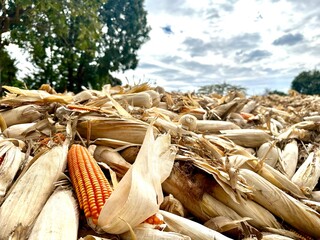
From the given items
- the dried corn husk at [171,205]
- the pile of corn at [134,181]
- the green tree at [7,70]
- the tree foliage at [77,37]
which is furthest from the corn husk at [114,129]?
the green tree at [7,70]

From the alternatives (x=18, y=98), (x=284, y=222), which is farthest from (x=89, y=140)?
(x=284, y=222)

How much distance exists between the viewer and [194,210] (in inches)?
68.2

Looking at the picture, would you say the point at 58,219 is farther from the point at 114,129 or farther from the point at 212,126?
the point at 212,126

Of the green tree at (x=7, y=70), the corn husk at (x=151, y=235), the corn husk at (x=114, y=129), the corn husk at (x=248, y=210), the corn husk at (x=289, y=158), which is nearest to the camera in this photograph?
the corn husk at (x=151, y=235)

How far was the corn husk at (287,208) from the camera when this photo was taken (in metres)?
1.80

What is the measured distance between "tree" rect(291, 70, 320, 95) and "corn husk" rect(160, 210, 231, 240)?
32.0 m

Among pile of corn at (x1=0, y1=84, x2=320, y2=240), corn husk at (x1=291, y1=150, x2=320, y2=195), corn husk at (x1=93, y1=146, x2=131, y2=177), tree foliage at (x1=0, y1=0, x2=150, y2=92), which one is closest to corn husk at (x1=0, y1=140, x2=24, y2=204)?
pile of corn at (x1=0, y1=84, x2=320, y2=240)

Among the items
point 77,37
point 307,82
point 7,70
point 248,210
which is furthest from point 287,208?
point 307,82

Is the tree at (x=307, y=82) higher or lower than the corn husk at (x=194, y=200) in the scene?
lower

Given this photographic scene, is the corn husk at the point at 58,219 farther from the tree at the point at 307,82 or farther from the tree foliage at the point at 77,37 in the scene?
the tree at the point at 307,82

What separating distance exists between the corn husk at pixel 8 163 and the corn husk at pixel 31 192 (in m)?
0.07

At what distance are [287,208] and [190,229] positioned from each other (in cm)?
61

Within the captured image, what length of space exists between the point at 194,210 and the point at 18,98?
1571 mm

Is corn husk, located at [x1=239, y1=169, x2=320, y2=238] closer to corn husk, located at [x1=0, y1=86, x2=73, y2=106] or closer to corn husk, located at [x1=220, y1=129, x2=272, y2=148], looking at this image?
corn husk, located at [x1=220, y1=129, x2=272, y2=148]
